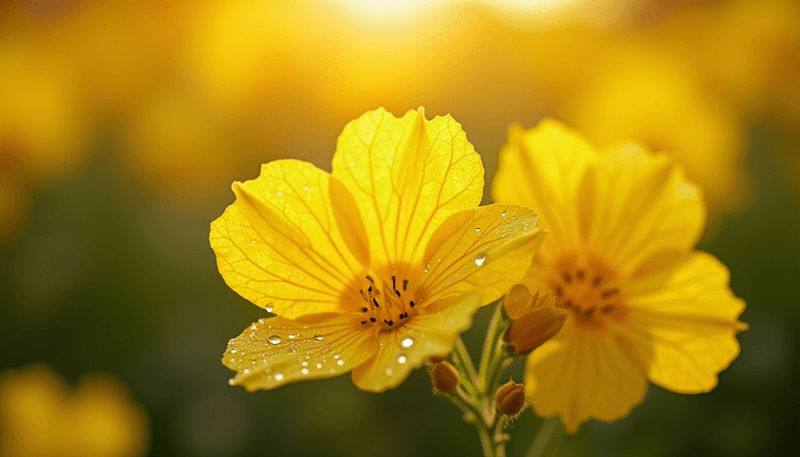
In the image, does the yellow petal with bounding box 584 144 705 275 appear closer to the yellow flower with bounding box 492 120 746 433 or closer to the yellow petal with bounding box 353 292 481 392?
the yellow flower with bounding box 492 120 746 433

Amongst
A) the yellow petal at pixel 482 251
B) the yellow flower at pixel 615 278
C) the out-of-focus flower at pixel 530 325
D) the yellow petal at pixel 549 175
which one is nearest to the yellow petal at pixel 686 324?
the yellow flower at pixel 615 278

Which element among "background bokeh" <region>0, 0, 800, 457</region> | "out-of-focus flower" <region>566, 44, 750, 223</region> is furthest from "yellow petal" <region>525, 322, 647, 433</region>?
"out-of-focus flower" <region>566, 44, 750, 223</region>

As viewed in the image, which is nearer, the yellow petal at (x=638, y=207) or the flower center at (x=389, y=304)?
the flower center at (x=389, y=304)

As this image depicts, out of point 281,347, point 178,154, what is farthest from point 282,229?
point 178,154

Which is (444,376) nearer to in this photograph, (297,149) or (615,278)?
(615,278)

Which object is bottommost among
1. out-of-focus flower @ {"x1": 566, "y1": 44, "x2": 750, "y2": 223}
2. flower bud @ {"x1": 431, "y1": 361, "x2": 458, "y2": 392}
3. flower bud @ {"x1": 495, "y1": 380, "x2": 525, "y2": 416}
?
out-of-focus flower @ {"x1": 566, "y1": 44, "x2": 750, "y2": 223}

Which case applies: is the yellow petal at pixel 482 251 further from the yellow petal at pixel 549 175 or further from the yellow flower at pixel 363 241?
the yellow petal at pixel 549 175
